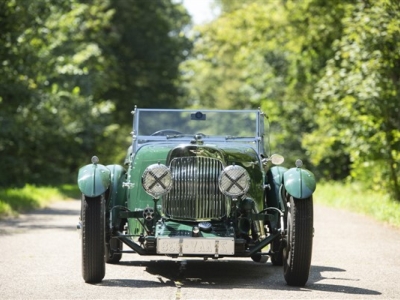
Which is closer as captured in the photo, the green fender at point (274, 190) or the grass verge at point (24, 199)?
the green fender at point (274, 190)

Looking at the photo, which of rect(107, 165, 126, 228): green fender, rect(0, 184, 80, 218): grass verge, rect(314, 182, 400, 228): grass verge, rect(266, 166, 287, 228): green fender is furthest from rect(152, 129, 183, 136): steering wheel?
rect(0, 184, 80, 218): grass verge

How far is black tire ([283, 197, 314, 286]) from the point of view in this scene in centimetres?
855

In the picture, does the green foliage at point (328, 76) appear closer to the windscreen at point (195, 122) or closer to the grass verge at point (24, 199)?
the grass verge at point (24, 199)

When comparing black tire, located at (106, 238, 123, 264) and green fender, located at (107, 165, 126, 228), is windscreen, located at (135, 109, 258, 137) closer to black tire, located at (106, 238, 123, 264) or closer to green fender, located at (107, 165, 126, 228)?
green fender, located at (107, 165, 126, 228)

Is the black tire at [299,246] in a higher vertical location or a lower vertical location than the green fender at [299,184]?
lower

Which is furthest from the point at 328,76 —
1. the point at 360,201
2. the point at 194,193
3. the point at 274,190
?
the point at 194,193

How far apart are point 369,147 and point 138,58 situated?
24.5m

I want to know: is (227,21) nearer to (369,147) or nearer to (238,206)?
(369,147)

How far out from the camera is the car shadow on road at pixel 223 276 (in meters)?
8.58

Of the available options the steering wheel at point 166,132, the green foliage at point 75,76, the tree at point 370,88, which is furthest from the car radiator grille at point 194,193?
the green foliage at point 75,76

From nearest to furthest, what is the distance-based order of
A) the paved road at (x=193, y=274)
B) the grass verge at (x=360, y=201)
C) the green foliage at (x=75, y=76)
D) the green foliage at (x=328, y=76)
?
1. the paved road at (x=193, y=274)
2. the grass verge at (x=360, y=201)
3. the green foliage at (x=328, y=76)
4. the green foliage at (x=75, y=76)

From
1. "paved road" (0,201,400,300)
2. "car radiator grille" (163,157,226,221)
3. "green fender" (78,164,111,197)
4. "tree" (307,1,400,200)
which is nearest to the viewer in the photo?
"paved road" (0,201,400,300)

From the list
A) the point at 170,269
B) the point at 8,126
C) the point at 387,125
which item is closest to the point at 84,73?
the point at 8,126

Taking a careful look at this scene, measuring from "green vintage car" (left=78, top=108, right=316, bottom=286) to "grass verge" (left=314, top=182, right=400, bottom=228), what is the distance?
701 cm
